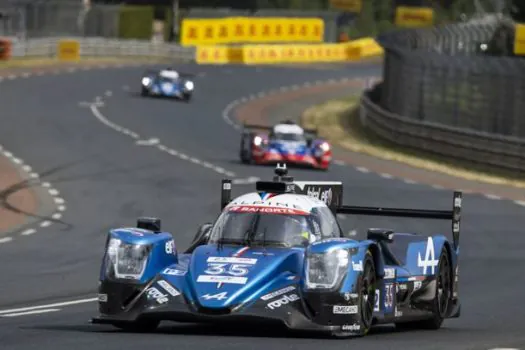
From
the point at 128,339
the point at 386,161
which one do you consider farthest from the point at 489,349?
the point at 386,161

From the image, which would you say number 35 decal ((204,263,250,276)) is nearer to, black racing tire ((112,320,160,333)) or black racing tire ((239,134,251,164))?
black racing tire ((112,320,160,333))

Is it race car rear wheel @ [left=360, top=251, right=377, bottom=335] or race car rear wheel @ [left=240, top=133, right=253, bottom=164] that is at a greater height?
race car rear wheel @ [left=360, top=251, right=377, bottom=335]

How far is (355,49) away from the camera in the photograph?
4119 inches

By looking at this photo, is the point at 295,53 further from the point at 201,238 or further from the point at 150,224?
the point at 150,224

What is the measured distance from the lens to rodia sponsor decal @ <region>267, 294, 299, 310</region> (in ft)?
44.5

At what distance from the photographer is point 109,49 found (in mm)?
89438

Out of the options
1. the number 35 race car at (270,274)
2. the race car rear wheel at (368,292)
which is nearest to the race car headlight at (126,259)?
the number 35 race car at (270,274)

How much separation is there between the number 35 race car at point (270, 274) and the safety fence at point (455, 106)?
27.6m

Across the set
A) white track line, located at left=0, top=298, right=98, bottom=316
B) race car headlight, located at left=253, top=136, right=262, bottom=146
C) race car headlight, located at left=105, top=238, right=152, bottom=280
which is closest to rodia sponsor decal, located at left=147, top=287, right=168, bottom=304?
race car headlight, located at left=105, top=238, right=152, bottom=280

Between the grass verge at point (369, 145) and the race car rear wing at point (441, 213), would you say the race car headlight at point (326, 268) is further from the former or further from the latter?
the grass verge at point (369, 145)

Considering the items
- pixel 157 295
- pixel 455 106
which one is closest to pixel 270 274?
pixel 157 295

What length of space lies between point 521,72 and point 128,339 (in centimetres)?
3110

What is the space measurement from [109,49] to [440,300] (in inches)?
2923

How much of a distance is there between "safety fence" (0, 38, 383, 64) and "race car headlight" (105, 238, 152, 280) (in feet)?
207
